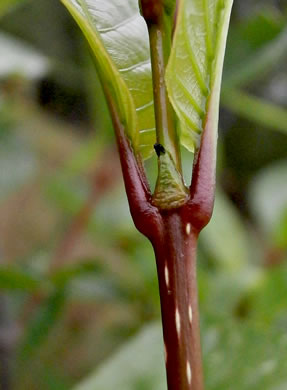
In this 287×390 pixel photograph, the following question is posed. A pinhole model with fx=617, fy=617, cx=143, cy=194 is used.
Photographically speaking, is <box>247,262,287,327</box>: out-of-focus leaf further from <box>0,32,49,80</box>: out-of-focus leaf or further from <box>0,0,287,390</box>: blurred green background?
<box>0,32,49,80</box>: out-of-focus leaf

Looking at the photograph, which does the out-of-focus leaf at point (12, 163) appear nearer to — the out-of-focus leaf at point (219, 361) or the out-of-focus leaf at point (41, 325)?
the out-of-focus leaf at point (41, 325)

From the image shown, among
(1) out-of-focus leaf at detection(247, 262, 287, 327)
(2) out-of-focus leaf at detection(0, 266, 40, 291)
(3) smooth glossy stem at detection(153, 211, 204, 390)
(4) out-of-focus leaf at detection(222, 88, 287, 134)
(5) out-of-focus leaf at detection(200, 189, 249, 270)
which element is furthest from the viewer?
(5) out-of-focus leaf at detection(200, 189, 249, 270)

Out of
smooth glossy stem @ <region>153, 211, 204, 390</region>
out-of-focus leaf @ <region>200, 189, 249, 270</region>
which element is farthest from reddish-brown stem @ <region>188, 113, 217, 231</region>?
out-of-focus leaf @ <region>200, 189, 249, 270</region>

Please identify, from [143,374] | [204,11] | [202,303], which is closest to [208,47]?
[204,11]

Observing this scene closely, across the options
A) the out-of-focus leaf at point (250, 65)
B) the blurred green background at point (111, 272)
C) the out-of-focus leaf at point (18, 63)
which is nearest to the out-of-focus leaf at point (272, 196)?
the blurred green background at point (111, 272)

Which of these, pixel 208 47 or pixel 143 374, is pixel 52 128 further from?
pixel 208 47
